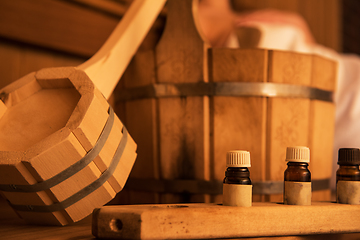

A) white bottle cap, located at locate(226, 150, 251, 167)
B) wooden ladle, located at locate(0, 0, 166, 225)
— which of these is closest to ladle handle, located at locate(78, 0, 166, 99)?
wooden ladle, located at locate(0, 0, 166, 225)

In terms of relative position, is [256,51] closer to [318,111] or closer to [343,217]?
[318,111]

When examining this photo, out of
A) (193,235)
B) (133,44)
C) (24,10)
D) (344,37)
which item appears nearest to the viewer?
(193,235)

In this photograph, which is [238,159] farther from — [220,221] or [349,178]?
[349,178]

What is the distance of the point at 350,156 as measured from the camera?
0.84 meters

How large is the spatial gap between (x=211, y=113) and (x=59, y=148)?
0.50m

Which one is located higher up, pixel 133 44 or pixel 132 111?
pixel 133 44

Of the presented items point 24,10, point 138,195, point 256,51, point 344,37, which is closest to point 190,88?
point 256,51

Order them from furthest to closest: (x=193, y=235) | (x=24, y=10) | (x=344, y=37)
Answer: (x=344, y=37), (x=24, y=10), (x=193, y=235)

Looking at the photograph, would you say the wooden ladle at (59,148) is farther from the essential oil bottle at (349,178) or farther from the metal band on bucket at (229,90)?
the essential oil bottle at (349,178)

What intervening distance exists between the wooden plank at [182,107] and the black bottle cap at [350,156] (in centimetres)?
37

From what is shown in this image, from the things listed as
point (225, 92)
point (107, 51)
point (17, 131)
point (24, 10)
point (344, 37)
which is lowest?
point (17, 131)

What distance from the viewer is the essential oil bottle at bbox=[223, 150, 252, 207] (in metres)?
0.77

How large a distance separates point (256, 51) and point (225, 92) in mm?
153

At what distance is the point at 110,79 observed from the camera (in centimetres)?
102
